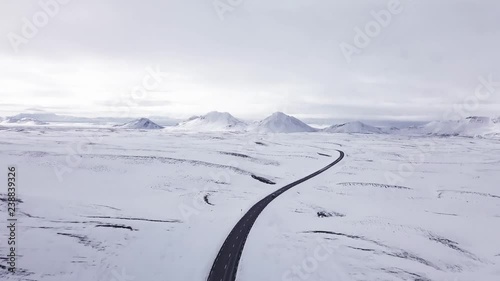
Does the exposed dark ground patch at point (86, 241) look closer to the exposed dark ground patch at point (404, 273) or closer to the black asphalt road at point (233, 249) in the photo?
the black asphalt road at point (233, 249)

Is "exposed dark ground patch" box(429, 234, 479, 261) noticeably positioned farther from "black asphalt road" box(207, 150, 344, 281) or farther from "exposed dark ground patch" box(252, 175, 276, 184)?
"exposed dark ground patch" box(252, 175, 276, 184)

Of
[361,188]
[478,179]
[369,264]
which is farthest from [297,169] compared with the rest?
[369,264]

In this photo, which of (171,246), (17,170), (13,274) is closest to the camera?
(13,274)

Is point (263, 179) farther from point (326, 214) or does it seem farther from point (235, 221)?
point (235, 221)

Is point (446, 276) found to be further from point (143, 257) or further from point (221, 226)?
point (143, 257)

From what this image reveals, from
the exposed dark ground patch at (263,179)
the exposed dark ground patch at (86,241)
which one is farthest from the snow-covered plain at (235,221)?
the exposed dark ground patch at (263,179)

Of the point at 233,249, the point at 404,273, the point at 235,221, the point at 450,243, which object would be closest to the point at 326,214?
the point at 235,221

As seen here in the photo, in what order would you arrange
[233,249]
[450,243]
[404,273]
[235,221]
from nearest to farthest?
[404,273]
[233,249]
[450,243]
[235,221]

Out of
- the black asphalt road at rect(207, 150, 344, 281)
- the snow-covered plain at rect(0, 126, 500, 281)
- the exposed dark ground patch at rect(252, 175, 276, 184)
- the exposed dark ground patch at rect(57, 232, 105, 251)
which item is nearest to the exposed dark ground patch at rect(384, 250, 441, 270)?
the snow-covered plain at rect(0, 126, 500, 281)
